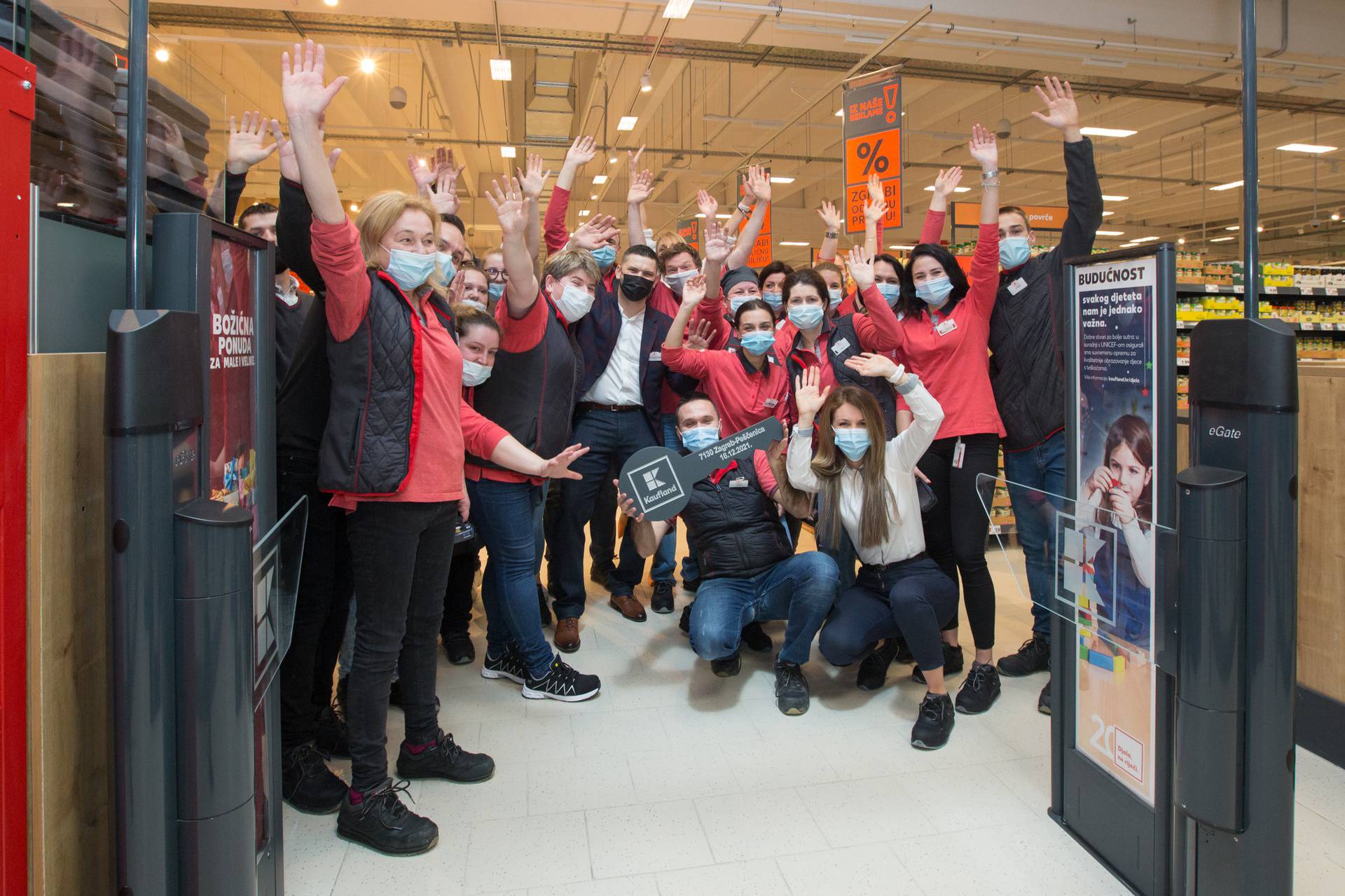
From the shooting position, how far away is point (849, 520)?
3.12 m

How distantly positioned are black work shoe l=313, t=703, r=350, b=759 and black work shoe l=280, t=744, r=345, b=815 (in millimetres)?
215

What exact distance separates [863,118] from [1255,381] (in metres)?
5.62

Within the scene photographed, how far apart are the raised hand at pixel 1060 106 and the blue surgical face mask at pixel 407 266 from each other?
2.13 meters

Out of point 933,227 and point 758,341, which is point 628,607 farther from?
point 933,227

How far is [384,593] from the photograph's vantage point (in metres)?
2.13

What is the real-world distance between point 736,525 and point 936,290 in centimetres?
120

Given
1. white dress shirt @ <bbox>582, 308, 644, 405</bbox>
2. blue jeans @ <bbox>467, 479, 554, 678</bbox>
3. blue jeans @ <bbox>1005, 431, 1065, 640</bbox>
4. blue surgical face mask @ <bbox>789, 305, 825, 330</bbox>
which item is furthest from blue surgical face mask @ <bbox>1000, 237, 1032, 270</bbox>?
blue jeans @ <bbox>467, 479, 554, 678</bbox>

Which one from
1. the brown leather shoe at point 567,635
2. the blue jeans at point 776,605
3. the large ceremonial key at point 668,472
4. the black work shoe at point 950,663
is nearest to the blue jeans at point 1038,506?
the black work shoe at point 950,663

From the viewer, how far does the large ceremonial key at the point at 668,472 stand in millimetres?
2914

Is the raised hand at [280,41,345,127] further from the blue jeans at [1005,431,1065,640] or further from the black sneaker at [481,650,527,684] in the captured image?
the black sneaker at [481,650,527,684]

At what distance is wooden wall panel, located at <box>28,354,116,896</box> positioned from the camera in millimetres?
1330

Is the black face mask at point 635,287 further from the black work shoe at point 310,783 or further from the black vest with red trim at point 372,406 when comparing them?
the black work shoe at point 310,783

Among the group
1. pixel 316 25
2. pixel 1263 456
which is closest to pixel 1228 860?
pixel 1263 456

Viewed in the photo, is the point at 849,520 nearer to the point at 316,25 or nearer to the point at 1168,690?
the point at 1168,690
